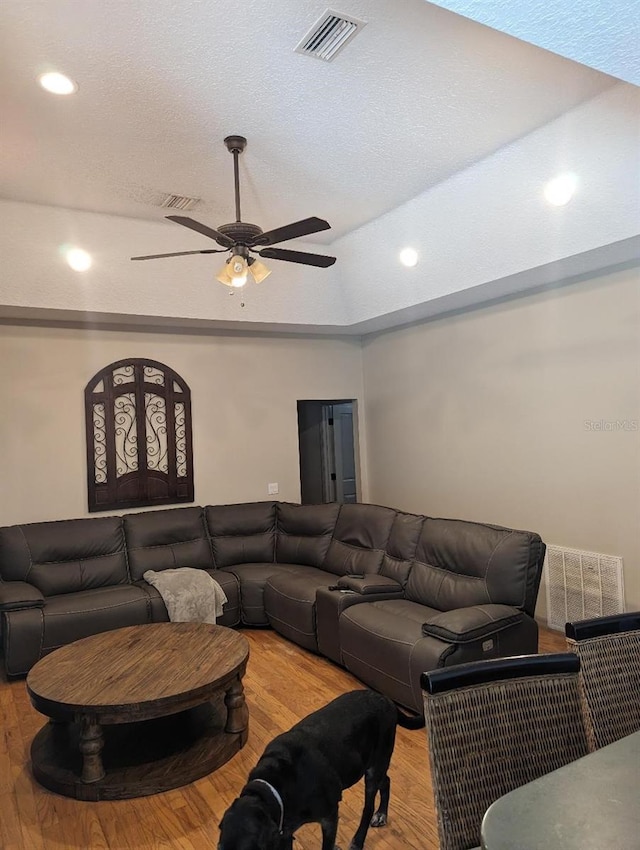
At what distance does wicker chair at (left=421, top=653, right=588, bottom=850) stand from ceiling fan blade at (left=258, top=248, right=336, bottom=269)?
2.68 meters

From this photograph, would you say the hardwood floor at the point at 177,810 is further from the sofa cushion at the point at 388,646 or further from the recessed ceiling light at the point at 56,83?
the recessed ceiling light at the point at 56,83

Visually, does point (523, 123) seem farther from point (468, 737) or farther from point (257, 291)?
point (468, 737)

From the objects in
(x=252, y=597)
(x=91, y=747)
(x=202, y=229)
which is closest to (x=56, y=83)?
(x=202, y=229)

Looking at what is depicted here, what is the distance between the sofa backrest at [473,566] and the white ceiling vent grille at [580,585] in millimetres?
879

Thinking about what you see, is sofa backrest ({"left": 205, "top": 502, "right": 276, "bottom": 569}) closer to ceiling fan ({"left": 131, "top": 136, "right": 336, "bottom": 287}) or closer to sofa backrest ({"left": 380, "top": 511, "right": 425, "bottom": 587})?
sofa backrest ({"left": 380, "top": 511, "right": 425, "bottom": 587})

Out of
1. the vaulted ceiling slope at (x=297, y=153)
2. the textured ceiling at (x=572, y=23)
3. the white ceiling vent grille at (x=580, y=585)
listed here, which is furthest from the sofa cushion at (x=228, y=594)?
the textured ceiling at (x=572, y=23)

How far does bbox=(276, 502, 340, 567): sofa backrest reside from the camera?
207 inches

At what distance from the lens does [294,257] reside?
3.58 meters

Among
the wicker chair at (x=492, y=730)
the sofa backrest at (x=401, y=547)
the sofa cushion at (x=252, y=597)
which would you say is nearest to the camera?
the wicker chair at (x=492, y=730)

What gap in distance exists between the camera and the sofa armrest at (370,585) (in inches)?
159

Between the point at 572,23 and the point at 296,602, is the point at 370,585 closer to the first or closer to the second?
the point at 296,602

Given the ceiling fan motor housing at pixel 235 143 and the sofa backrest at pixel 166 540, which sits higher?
the ceiling fan motor housing at pixel 235 143

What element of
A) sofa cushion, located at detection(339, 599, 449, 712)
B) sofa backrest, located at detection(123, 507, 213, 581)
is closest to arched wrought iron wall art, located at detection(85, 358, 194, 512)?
sofa backrest, located at detection(123, 507, 213, 581)

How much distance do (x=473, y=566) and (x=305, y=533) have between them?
201 cm
